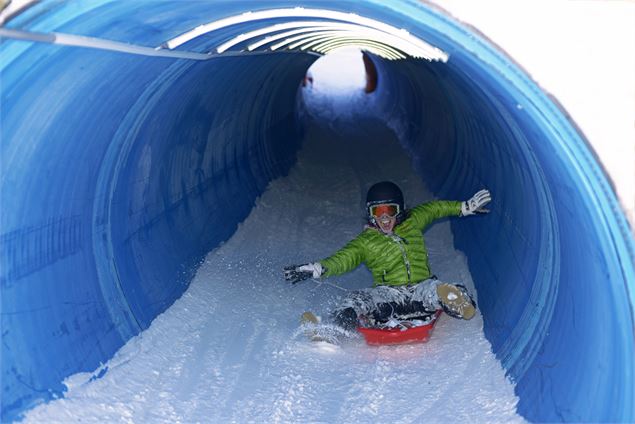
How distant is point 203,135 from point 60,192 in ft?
10.1

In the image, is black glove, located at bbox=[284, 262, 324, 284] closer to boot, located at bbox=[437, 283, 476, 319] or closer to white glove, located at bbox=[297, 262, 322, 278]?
white glove, located at bbox=[297, 262, 322, 278]

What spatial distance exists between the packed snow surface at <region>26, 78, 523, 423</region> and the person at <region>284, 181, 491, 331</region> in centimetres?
24

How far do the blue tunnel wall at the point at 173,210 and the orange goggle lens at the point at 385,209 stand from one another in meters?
0.80

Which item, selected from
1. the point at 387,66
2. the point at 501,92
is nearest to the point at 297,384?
the point at 501,92

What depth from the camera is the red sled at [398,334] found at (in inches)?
227

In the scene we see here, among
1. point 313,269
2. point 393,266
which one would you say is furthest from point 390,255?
point 313,269

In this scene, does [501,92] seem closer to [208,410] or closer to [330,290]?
[208,410]

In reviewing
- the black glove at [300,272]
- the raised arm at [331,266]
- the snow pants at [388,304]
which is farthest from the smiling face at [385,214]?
the black glove at [300,272]

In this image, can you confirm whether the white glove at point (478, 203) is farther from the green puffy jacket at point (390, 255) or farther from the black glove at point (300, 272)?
the black glove at point (300, 272)

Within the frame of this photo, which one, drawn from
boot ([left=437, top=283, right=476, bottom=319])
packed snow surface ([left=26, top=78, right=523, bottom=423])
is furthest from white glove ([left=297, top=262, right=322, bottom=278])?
boot ([left=437, top=283, right=476, bottom=319])

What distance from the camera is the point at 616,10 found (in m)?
3.68

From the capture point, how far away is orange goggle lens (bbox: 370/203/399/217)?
20.3 ft

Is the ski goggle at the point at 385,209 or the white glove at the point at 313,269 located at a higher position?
the ski goggle at the point at 385,209

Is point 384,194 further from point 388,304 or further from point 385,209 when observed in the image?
point 388,304
